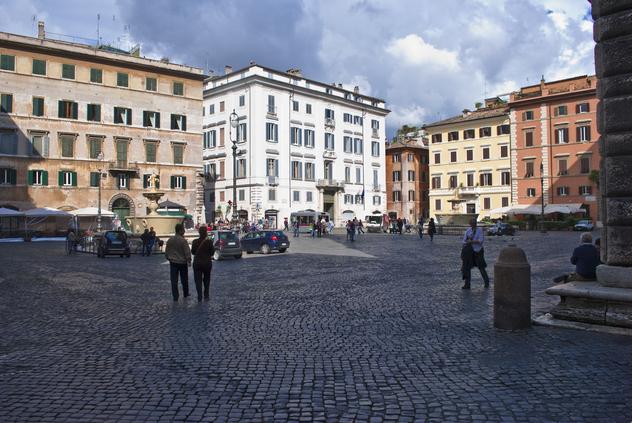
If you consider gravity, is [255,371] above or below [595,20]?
below

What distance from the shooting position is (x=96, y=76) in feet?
152

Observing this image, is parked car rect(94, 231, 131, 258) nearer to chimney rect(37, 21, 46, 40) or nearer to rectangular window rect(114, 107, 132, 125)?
rectangular window rect(114, 107, 132, 125)

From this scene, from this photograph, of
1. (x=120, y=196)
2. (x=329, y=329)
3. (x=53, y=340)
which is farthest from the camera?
(x=120, y=196)

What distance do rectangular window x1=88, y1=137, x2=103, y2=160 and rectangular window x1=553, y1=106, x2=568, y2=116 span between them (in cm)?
4548

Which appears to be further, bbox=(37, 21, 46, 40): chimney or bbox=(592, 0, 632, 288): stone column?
bbox=(37, 21, 46, 40): chimney

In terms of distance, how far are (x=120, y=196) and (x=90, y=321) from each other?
40.8 metres

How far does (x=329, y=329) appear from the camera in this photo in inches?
302

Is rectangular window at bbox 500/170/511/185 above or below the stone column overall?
above

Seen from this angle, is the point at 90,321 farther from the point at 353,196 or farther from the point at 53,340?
the point at 353,196

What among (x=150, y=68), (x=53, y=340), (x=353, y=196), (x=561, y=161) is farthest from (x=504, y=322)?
(x=353, y=196)

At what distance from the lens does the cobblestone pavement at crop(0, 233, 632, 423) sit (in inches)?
174

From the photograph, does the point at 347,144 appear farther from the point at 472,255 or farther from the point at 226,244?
the point at 472,255

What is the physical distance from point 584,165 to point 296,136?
30.6 meters

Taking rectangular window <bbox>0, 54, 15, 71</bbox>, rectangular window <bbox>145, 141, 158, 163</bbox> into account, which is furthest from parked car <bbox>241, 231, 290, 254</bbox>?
rectangular window <bbox>0, 54, 15, 71</bbox>
